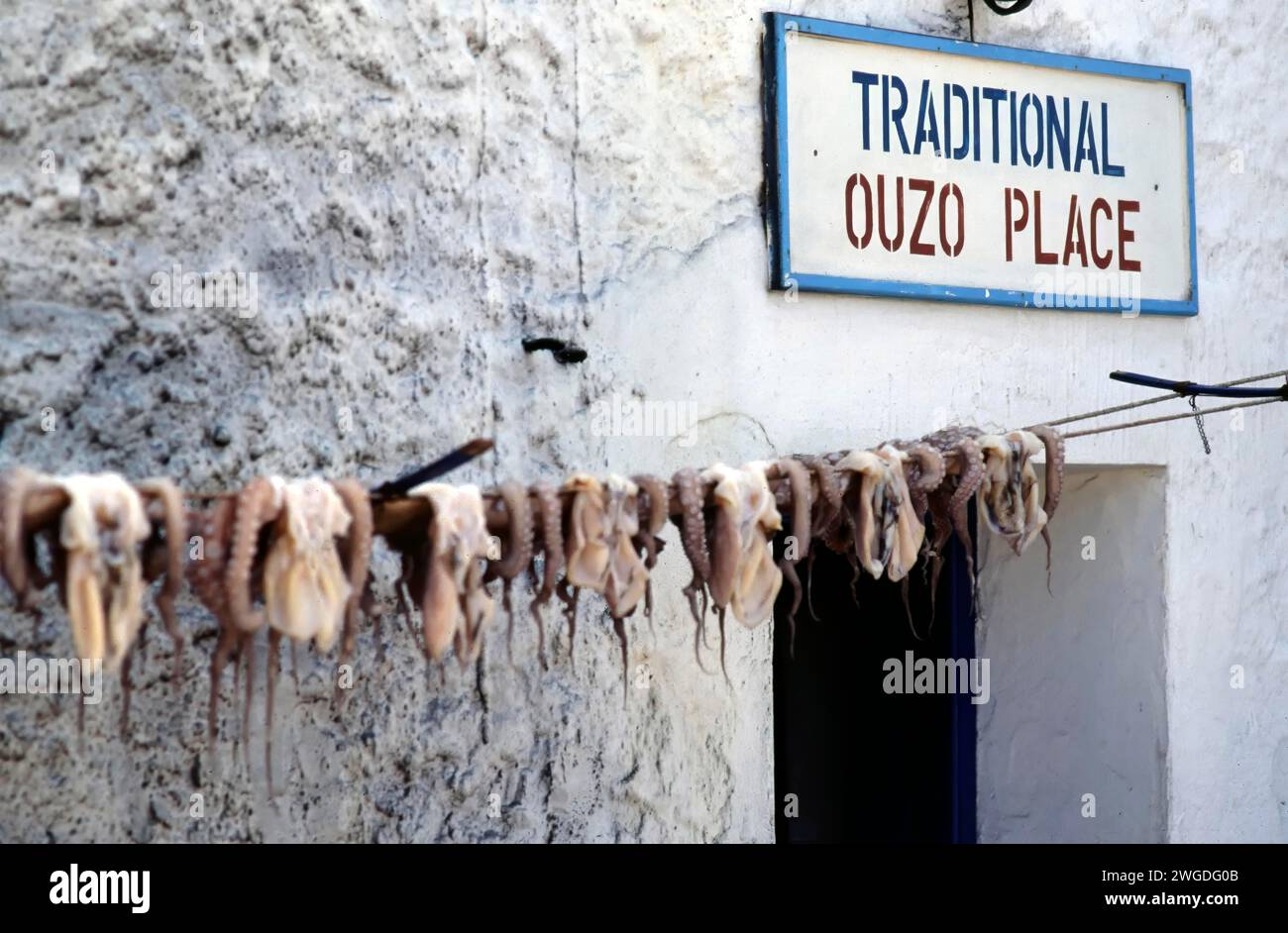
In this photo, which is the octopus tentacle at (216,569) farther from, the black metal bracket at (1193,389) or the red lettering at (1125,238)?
the red lettering at (1125,238)

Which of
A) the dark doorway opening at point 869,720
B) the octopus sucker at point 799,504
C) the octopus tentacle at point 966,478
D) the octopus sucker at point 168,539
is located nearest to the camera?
the octopus sucker at point 168,539

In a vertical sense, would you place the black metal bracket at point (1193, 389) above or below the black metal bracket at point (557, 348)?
below

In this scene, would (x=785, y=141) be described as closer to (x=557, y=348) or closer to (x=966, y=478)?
(x=557, y=348)

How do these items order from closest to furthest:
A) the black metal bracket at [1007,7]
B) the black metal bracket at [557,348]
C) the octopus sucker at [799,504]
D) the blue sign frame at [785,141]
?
the octopus sucker at [799,504] < the black metal bracket at [557,348] < the blue sign frame at [785,141] < the black metal bracket at [1007,7]

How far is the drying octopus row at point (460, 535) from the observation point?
2092mm

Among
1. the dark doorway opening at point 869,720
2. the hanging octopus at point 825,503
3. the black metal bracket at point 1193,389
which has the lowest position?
the dark doorway opening at point 869,720

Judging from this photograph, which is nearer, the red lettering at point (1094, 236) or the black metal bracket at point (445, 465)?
the black metal bracket at point (445, 465)

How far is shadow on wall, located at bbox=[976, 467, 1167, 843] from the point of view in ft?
13.4

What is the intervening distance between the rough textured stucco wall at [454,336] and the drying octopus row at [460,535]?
0.36 m

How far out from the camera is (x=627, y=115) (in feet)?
11.5

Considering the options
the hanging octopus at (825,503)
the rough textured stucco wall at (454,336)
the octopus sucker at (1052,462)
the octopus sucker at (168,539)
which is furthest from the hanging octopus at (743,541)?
the octopus sucker at (168,539)

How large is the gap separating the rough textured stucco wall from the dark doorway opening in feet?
1.88

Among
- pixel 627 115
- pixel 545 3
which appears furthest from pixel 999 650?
pixel 545 3

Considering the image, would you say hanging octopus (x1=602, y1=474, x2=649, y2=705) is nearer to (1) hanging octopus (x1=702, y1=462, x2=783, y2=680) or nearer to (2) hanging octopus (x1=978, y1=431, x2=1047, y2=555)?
(1) hanging octopus (x1=702, y1=462, x2=783, y2=680)
